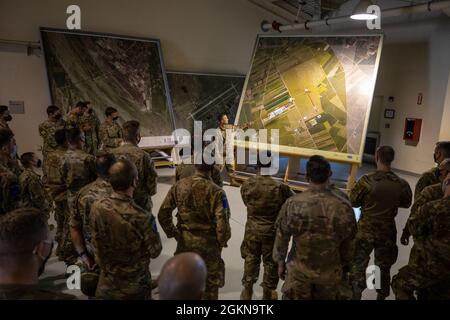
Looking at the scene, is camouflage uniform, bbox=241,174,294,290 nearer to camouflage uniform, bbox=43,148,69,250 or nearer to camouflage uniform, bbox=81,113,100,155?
camouflage uniform, bbox=43,148,69,250

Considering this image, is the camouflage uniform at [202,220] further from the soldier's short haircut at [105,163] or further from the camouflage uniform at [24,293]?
the camouflage uniform at [24,293]

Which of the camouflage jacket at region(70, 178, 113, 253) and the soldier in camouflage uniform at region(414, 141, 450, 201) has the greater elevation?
the soldier in camouflage uniform at region(414, 141, 450, 201)

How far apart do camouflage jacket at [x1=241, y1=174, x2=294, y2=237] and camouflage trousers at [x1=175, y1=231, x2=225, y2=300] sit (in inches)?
17.1

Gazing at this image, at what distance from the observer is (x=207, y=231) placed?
2637mm

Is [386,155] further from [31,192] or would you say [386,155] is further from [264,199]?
[31,192]

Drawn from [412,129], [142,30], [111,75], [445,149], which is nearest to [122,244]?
[445,149]

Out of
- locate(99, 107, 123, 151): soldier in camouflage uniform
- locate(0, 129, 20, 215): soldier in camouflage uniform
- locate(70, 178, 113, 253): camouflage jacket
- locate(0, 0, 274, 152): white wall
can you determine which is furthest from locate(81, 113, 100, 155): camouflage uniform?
locate(70, 178, 113, 253): camouflage jacket

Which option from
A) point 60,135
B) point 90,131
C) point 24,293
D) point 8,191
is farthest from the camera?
point 90,131

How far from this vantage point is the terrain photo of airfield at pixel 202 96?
8805 mm

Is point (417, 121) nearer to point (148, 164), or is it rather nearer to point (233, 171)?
point (233, 171)

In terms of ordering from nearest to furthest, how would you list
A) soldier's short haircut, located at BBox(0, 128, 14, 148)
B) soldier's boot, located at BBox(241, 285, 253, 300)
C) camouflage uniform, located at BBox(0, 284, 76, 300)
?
camouflage uniform, located at BBox(0, 284, 76, 300) < soldier's boot, located at BBox(241, 285, 253, 300) < soldier's short haircut, located at BBox(0, 128, 14, 148)

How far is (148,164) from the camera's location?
3.48 meters

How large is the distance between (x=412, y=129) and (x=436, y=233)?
6700 mm

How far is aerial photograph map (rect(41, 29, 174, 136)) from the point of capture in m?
6.97
